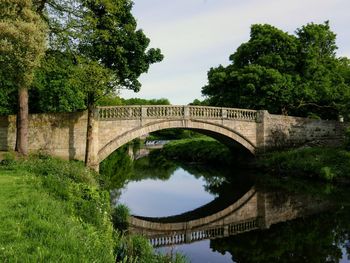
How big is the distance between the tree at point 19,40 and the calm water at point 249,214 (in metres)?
6.73

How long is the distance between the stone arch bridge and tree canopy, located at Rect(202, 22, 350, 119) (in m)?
2.35

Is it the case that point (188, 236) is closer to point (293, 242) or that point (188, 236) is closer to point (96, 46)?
point (293, 242)

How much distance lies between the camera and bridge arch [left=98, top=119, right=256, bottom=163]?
72.0 feet

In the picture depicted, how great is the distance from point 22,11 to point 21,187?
6.89 metres

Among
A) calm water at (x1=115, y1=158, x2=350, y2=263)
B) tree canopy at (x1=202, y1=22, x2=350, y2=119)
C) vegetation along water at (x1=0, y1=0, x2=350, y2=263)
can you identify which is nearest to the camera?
vegetation along water at (x1=0, y1=0, x2=350, y2=263)

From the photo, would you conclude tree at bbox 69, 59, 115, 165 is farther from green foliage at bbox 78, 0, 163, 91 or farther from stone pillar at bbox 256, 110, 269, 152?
stone pillar at bbox 256, 110, 269, 152

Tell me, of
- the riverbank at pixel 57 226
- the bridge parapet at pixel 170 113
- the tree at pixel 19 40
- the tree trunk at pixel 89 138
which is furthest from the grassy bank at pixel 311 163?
the tree at pixel 19 40

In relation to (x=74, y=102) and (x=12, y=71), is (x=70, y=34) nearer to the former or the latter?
(x=12, y=71)

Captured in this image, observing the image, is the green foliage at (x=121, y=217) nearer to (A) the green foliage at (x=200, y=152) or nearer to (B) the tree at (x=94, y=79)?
(B) the tree at (x=94, y=79)

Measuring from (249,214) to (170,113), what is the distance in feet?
30.9

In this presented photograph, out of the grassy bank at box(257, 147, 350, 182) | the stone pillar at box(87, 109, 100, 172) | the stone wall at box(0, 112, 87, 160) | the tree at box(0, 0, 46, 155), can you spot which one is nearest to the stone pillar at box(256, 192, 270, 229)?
the grassy bank at box(257, 147, 350, 182)

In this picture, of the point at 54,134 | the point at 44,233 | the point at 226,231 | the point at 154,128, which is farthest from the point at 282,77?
the point at 44,233

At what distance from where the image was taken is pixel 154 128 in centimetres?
2327

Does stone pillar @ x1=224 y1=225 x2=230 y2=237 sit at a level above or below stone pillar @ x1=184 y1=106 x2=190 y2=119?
below
